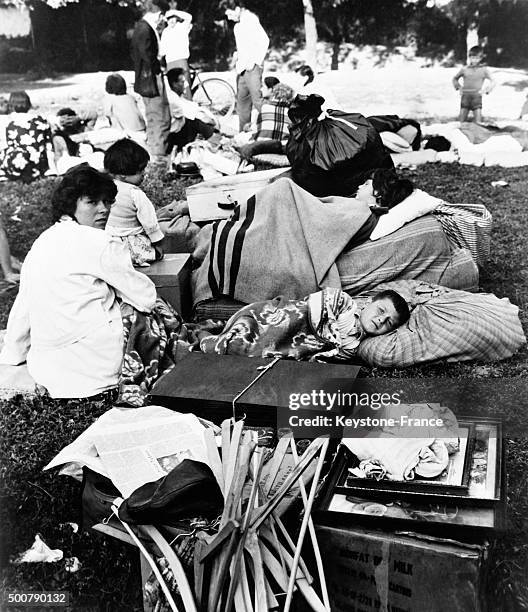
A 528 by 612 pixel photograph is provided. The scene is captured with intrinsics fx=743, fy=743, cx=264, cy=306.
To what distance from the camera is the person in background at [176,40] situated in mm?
4355

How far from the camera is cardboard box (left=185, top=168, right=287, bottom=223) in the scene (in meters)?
4.75

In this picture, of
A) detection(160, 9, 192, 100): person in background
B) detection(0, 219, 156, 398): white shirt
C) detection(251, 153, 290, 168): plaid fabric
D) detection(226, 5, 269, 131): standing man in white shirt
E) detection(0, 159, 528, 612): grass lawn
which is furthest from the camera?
detection(251, 153, 290, 168): plaid fabric

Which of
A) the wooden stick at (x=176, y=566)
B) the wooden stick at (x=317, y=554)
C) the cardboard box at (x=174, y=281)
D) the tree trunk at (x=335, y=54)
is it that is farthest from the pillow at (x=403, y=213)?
the wooden stick at (x=176, y=566)

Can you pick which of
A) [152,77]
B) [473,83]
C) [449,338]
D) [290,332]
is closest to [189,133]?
[152,77]

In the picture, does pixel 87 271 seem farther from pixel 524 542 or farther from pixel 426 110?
pixel 426 110

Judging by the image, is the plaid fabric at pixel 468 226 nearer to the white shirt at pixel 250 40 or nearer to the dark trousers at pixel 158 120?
the white shirt at pixel 250 40

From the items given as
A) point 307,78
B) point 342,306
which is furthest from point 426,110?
point 342,306

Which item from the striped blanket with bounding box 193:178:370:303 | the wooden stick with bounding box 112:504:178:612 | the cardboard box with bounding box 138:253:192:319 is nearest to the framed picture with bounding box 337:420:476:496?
the wooden stick with bounding box 112:504:178:612

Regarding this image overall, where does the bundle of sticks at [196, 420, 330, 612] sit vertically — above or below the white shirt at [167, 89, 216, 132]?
below

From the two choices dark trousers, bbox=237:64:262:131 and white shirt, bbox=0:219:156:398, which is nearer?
white shirt, bbox=0:219:156:398

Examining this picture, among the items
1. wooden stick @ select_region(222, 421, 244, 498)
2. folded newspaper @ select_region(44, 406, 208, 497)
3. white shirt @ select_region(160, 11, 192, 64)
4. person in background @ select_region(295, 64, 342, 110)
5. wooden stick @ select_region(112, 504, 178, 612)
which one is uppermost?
white shirt @ select_region(160, 11, 192, 64)

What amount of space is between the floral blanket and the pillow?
21.1 inches

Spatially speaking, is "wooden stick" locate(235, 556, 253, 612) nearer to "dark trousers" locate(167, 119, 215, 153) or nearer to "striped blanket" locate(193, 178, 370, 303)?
"striped blanket" locate(193, 178, 370, 303)

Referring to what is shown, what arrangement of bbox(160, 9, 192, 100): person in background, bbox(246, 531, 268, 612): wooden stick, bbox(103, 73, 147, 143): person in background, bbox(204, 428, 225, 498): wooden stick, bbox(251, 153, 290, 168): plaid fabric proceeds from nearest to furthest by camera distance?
bbox(246, 531, 268, 612): wooden stick → bbox(204, 428, 225, 498): wooden stick → bbox(160, 9, 192, 100): person in background → bbox(103, 73, 147, 143): person in background → bbox(251, 153, 290, 168): plaid fabric
